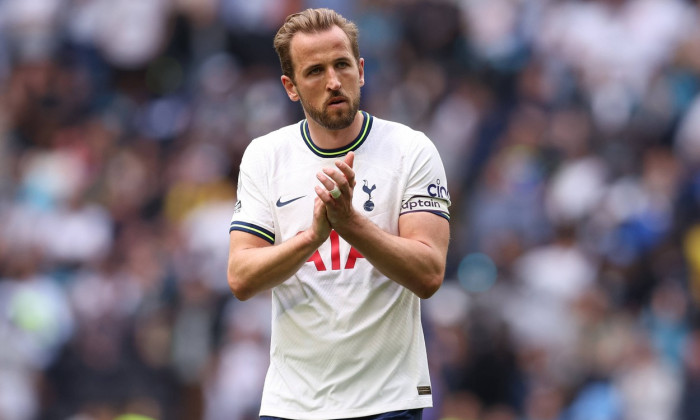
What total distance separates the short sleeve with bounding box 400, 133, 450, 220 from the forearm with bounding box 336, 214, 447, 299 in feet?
0.58

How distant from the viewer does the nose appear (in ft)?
17.7

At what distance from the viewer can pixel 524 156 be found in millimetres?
13328

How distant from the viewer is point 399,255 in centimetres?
517

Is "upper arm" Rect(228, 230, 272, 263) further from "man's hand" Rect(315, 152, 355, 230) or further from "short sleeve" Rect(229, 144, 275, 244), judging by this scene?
"man's hand" Rect(315, 152, 355, 230)

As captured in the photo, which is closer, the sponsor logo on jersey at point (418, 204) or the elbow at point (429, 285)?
the elbow at point (429, 285)

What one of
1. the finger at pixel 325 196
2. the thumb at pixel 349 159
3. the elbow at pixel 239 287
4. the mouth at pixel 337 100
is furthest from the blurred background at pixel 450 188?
the finger at pixel 325 196

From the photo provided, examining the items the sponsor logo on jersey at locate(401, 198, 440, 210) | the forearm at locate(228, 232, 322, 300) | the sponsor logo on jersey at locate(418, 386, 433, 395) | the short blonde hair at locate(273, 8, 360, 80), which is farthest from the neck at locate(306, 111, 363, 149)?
the sponsor logo on jersey at locate(418, 386, 433, 395)

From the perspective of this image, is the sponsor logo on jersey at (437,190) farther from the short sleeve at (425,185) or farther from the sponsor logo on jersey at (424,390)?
the sponsor logo on jersey at (424,390)

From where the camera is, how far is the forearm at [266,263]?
5137 millimetres

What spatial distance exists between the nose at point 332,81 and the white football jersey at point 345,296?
302mm

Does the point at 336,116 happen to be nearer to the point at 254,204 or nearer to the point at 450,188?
the point at 254,204

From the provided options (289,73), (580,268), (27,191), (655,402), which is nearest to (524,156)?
(580,268)

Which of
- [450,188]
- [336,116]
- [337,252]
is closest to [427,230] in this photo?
[337,252]

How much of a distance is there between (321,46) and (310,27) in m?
0.11
